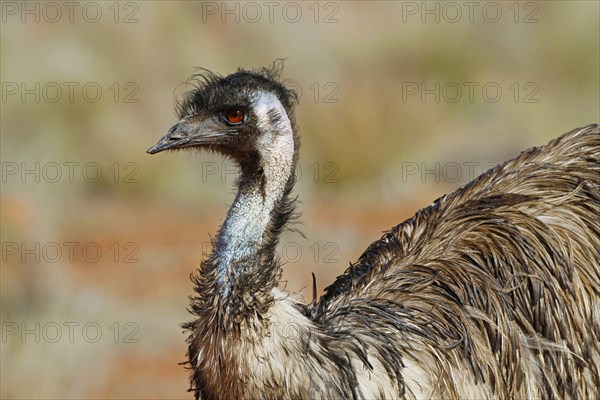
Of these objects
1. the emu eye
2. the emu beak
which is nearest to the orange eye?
the emu eye

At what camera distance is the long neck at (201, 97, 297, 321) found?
13.9ft

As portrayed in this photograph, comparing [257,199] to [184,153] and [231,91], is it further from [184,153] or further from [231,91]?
[184,153]

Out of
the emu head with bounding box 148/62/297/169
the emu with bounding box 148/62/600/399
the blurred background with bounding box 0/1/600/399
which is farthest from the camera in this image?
the blurred background with bounding box 0/1/600/399

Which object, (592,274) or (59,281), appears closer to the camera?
(592,274)

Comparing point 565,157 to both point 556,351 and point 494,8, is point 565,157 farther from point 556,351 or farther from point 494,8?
point 494,8

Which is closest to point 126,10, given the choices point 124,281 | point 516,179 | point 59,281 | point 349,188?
point 349,188

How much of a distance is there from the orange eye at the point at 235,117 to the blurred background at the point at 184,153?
11.1 ft

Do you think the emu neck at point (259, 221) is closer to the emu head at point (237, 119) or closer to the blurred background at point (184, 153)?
the emu head at point (237, 119)

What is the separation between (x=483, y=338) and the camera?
15.3 ft

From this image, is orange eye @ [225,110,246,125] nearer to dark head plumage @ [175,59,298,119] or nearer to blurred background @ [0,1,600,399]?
dark head plumage @ [175,59,298,119]

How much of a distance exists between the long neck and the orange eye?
0.07 meters

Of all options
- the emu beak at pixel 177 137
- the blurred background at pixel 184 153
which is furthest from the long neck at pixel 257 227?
the blurred background at pixel 184 153

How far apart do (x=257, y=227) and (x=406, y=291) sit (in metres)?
0.77

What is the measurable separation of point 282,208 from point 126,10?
13399 mm
